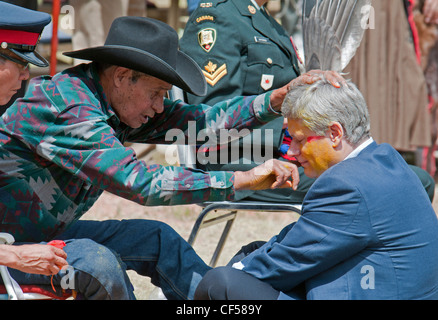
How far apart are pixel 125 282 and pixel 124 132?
2.29ft

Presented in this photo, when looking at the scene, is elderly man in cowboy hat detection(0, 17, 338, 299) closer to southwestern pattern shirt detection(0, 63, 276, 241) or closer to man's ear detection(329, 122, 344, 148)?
southwestern pattern shirt detection(0, 63, 276, 241)

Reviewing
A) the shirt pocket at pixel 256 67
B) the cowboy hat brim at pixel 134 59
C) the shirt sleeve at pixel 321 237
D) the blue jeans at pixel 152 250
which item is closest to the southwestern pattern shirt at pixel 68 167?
the cowboy hat brim at pixel 134 59

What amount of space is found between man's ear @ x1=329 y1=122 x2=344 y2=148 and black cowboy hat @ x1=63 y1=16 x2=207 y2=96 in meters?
0.67

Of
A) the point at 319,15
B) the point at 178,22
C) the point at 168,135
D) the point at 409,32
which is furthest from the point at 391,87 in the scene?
the point at 168,135

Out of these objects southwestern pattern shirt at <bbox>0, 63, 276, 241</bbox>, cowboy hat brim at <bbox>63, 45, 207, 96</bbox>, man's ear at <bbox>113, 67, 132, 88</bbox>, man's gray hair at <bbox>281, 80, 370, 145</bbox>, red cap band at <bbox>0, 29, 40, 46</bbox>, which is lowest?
southwestern pattern shirt at <bbox>0, 63, 276, 241</bbox>

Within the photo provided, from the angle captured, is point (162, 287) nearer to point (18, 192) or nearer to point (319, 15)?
point (18, 192)

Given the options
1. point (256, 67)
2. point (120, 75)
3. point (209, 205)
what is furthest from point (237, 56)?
point (120, 75)

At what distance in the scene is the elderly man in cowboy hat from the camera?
8.23ft

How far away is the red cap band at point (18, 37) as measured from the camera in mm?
2572

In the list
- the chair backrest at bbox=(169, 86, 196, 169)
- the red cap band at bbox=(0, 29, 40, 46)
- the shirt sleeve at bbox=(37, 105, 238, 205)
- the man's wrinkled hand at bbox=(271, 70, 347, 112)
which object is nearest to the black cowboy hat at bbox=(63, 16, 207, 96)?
the red cap band at bbox=(0, 29, 40, 46)

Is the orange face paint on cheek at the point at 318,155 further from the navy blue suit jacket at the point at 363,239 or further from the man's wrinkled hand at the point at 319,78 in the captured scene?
the man's wrinkled hand at the point at 319,78

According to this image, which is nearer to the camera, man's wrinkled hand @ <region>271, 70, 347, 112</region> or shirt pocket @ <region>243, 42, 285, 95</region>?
man's wrinkled hand @ <region>271, 70, 347, 112</region>

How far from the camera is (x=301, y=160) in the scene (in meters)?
2.61

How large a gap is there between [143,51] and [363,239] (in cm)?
113
